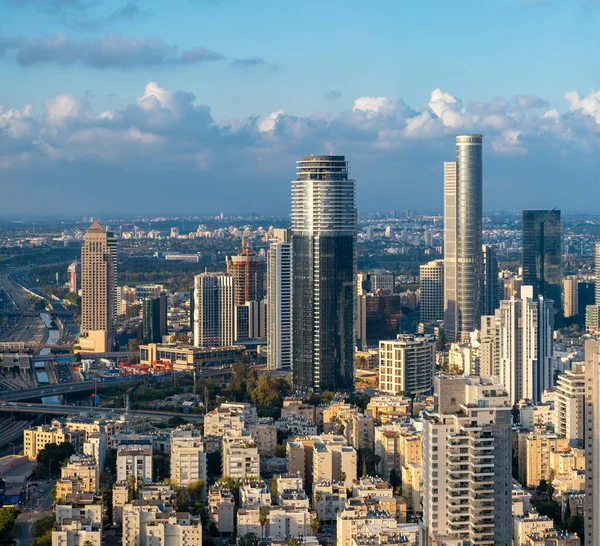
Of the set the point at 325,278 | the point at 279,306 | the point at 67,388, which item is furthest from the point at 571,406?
the point at 67,388

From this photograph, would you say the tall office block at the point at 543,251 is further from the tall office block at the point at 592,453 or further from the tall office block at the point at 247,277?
the tall office block at the point at 592,453

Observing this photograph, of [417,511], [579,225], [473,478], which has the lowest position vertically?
[417,511]

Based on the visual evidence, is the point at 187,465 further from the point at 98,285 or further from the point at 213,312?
the point at 98,285

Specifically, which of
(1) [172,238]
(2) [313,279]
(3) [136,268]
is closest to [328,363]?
(2) [313,279]

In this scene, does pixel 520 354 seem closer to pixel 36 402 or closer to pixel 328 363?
pixel 328 363

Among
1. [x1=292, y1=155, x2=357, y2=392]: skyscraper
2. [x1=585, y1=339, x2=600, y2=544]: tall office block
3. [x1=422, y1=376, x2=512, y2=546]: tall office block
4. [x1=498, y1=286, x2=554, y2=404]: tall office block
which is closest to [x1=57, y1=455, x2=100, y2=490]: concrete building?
[x1=422, y1=376, x2=512, y2=546]: tall office block

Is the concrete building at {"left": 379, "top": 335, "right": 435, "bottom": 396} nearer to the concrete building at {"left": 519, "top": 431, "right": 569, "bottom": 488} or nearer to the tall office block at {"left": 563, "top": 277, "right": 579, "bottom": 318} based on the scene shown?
the concrete building at {"left": 519, "top": 431, "right": 569, "bottom": 488}
